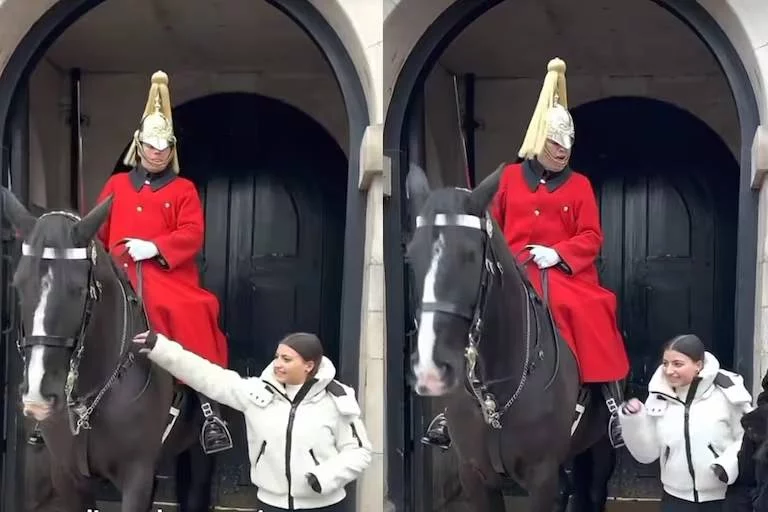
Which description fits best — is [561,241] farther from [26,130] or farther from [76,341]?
[26,130]

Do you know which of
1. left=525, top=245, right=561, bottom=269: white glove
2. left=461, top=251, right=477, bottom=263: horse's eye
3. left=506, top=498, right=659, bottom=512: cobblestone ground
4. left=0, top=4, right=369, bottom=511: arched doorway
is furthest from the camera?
left=506, top=498, right=659, bottom=512: cobblestone ground

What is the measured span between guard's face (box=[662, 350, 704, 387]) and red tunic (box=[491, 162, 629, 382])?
1.45ft

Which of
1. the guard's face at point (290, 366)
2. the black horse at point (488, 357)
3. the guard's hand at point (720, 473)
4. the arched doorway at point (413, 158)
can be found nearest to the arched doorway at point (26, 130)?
the arched doorway at point (413, 158)

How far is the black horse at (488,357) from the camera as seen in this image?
2975mm

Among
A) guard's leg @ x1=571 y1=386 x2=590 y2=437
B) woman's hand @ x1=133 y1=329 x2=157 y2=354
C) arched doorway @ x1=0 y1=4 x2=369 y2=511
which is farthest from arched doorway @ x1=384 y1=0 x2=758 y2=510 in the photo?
woman's hand @ x1=133 y1=329 x2=157 y2=354

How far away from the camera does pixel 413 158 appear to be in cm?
477

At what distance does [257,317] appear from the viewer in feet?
20.7

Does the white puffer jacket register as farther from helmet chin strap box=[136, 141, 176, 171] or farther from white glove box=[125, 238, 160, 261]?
helmet chin strap box=[136, 141, 176, 171]

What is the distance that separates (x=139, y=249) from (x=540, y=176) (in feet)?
5.18

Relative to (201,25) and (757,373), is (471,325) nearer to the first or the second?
(757,373)

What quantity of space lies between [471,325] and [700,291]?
342cm

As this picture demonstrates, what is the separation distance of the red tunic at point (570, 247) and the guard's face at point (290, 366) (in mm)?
1016

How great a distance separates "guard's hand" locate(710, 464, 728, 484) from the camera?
11.1ft

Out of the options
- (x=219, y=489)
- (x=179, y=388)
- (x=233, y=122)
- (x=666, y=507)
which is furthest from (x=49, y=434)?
(x=233, y=122)
